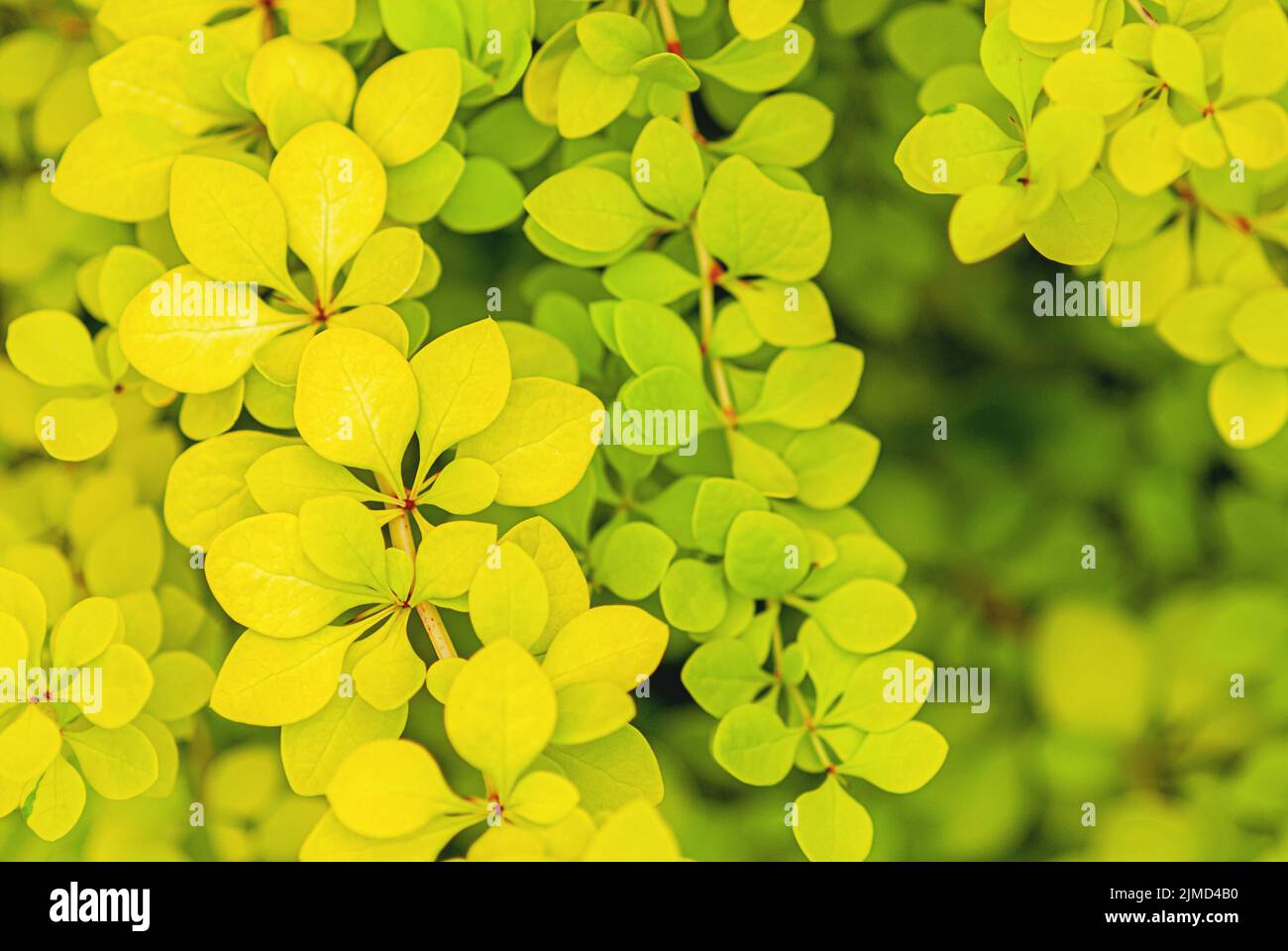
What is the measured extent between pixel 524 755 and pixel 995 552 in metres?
0.43

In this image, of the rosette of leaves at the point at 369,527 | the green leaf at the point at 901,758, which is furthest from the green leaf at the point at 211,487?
the green leaf at the point at 901,758

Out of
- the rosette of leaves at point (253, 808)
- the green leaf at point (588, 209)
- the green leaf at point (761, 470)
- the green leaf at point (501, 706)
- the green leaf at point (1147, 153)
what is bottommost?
the rosette of leaves at point (253, 808)

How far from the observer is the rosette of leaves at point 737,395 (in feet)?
1.57

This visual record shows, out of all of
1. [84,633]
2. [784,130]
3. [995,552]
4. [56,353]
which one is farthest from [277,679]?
[995,552]

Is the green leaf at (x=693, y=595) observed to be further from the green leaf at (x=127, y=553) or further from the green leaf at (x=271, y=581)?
the green leaf at (x=127, y=553)

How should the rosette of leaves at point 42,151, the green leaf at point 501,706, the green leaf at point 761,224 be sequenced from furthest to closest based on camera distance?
the rosette of leaves at point 42,151
the green leaf at point 761,224
the green leaf at point 501,706

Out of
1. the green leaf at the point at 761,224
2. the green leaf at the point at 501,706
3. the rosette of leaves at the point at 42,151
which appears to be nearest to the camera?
the green leaf at the point at 501,706

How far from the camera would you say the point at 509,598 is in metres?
0.41

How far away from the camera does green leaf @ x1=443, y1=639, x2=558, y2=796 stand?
1.23 feet

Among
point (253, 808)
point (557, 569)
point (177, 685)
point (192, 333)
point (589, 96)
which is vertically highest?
point (589, 96)

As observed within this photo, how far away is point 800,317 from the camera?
1.69 feet

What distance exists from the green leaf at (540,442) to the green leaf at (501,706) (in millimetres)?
86

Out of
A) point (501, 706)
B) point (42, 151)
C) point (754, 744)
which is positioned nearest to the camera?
point (501, 706)

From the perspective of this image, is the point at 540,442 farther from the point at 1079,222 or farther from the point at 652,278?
the point at 1079,222
